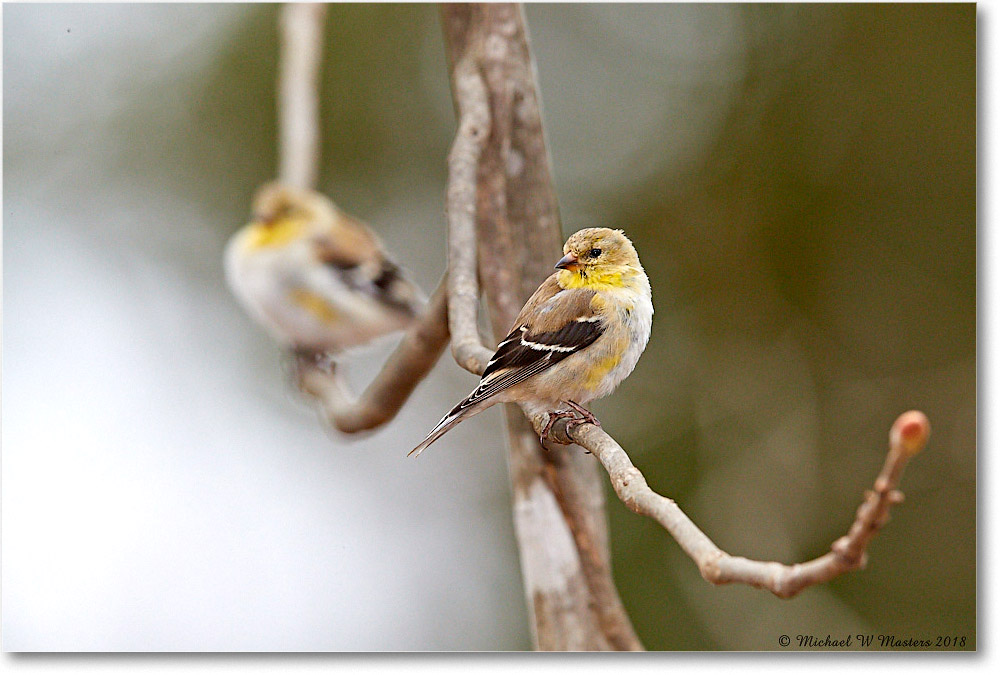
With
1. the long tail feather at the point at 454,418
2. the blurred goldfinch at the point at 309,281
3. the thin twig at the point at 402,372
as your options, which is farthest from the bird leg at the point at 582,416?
the blurred goldfinch at the point at 309,281

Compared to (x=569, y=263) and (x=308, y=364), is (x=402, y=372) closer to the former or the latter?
(x=569, y=263)

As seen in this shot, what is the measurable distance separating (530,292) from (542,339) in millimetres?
380

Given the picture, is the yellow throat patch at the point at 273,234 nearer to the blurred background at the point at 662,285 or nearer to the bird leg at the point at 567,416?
the blurred background at the point at 662,285

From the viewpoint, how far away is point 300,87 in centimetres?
248

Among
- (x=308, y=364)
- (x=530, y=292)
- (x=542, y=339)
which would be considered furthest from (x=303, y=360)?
(x=542, y=339)

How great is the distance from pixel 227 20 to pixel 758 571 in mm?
1993

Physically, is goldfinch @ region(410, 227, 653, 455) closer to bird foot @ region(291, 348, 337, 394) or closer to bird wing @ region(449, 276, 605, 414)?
bird wing @ region(449, 276, 605, 414)

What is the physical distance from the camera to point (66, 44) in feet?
7.18

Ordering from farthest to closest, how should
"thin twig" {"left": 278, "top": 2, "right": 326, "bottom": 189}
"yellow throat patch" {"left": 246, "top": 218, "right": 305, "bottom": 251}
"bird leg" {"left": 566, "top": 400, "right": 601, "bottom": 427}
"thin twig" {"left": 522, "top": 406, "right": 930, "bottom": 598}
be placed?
"yellow throat patch" {"left": 246, "top": 218, "right": 305, "bottom": 251}
"thin twig" {"left": 278, "top": 2, "right": 326, "bottom": 189}
"bird leg" {"left": 566, "top": 400, "right": 601, "bottom": 427}
"thin twig" {"left": 522, "top": 406, "right": 930, "bottom": 598}

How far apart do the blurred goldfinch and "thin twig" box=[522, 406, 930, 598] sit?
58.9 inches

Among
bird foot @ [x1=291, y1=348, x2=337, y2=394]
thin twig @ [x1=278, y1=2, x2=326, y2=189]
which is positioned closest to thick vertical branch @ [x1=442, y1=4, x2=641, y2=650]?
thin twig @ [x1=278, y1=2, x2=326, y2=189]

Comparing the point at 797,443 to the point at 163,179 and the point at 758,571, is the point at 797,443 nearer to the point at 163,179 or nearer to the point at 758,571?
the point at 758,571

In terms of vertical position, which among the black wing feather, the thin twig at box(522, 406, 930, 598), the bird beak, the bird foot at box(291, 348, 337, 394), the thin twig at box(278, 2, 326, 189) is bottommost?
the thin twig at box(522, 406, 930, 598)

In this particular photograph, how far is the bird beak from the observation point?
1566 mm
